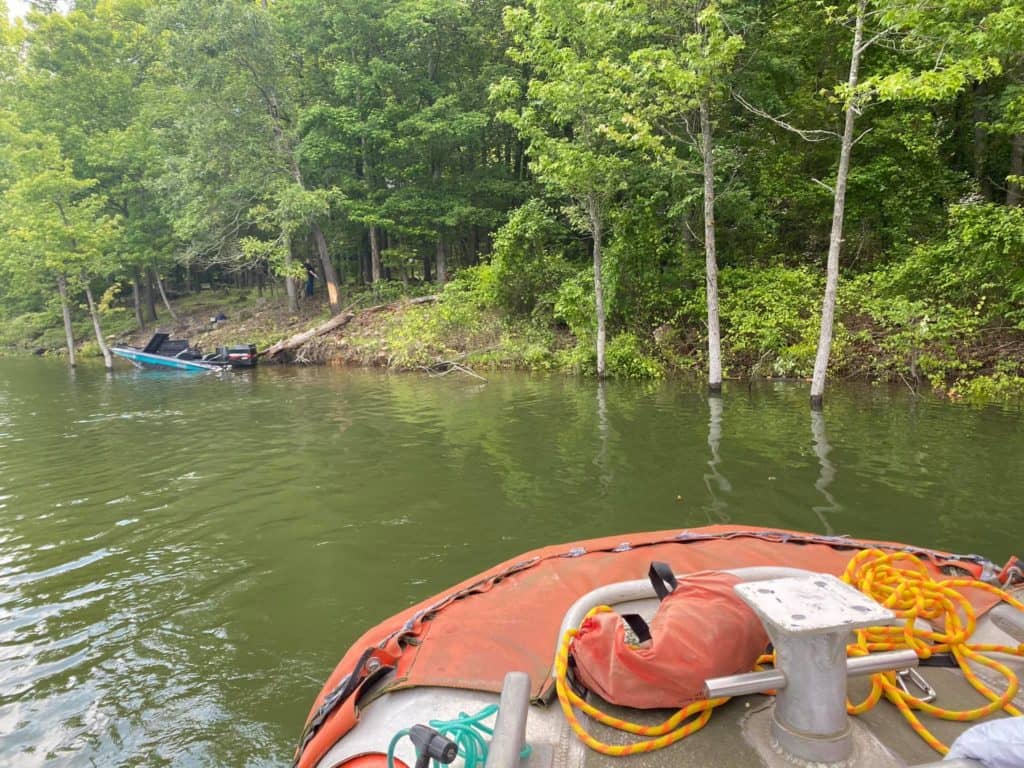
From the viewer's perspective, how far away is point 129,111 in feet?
97.1

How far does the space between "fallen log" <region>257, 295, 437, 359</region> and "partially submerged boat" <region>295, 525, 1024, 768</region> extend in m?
21.0

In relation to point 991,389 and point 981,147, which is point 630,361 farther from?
point 981,147

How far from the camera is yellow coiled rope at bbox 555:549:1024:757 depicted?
166 centimetres

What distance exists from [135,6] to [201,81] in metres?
14.6

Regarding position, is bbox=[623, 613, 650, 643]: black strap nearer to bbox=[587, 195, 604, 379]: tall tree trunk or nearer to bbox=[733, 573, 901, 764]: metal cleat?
bbox=[733, 573, 901, 764]: metal cleat

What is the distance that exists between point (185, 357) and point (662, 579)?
77.6ft

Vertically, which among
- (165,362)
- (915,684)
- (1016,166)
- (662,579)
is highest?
(1016,166)

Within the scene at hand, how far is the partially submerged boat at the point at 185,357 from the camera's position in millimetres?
20234

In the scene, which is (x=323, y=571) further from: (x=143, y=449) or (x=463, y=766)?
(x=143, y=449)

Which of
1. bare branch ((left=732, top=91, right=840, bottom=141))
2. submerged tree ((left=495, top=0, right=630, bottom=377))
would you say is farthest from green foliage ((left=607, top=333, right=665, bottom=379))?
bare branch ((left=732, top=91, right=840, bottom=141))

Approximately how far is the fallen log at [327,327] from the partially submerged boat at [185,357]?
1424mm

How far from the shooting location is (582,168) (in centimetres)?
1438

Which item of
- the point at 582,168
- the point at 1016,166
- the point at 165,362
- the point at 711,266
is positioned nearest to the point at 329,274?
the point at 165,362

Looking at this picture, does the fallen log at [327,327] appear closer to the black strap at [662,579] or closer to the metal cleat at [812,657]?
the black strap at [662,579]
